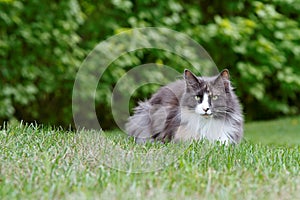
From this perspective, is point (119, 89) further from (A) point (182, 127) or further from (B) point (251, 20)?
(A) point (182, 127)

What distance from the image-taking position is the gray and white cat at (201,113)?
4.28 m

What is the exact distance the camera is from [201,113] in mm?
4238

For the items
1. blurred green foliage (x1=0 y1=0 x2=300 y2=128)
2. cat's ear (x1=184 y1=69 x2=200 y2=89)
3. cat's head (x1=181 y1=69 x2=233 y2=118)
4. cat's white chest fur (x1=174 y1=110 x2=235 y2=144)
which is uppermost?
blurred green foliage (x1=0 y1=0 x2=300 y2=128)

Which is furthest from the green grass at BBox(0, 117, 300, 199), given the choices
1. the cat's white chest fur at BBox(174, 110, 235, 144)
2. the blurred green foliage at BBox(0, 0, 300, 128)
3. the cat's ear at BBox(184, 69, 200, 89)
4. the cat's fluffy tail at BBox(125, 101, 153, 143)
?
the blurred green foliage at BBox(0, 0, 300, 128)

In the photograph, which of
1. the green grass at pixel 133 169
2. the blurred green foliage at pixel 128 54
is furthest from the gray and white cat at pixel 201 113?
the blurred green foliage at pixel 128 54

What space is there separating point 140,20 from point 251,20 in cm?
166

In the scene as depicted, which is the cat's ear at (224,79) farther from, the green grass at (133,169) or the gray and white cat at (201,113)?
the green grass at (133,169)

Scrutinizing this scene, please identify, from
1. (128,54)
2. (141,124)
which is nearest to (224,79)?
(141,124)

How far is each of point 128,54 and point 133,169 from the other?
15.0 feet

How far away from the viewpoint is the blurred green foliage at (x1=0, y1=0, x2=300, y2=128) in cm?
741

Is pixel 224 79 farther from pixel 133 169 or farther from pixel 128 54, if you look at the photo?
pixel 128 54

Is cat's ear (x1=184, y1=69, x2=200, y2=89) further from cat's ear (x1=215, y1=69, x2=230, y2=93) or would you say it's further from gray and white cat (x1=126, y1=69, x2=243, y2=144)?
cat's ear (x1=215, y1=69, x2=230, y2=93)

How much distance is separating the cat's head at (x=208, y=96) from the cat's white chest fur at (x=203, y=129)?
0.18 feet

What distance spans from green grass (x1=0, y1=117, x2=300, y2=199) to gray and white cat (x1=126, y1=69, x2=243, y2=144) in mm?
284
